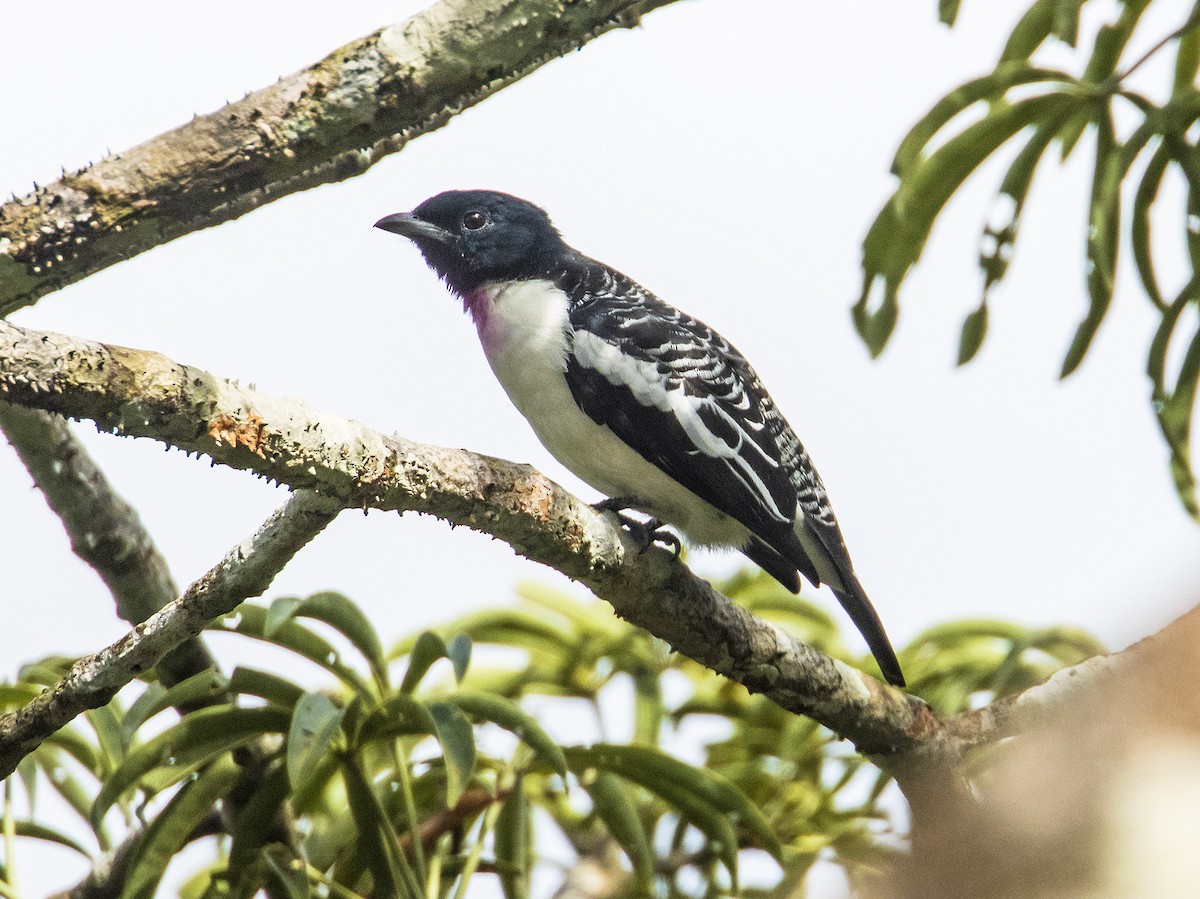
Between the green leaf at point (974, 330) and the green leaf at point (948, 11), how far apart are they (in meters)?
0.83

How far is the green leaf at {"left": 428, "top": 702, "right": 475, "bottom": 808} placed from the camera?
2432 millimetres

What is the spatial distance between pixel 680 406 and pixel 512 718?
137 centimetres

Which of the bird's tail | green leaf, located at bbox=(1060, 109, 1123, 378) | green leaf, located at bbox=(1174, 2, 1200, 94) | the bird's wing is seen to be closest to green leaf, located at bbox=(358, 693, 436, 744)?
the bird's wing

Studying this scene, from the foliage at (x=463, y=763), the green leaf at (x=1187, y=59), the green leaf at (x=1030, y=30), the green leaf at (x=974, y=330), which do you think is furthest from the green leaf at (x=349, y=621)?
the green leaf at (x=1187, y=59)

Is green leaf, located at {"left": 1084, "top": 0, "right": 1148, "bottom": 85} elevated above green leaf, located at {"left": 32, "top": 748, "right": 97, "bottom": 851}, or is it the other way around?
green leaf, located at {"left": 1084, "top": 0, "right": 1148, "bottom": 85}

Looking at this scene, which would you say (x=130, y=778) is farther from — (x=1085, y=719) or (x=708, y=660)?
(x=1085, y=719)

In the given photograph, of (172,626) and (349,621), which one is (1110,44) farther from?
(172,626)

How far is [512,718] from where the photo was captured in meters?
2.66

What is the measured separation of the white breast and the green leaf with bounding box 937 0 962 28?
4.50 ft

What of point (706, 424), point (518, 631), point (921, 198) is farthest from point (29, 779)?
point (921, 198)

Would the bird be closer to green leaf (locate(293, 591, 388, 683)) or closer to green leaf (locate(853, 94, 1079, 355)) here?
green leaf (locate(853, 94, 1079, 355))

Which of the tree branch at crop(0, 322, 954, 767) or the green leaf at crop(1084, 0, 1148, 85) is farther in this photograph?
the green leaf at crop(1084, 0, 1148, 85)

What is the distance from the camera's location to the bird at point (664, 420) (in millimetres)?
3688

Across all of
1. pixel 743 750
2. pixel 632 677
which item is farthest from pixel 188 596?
pixel 743 750
